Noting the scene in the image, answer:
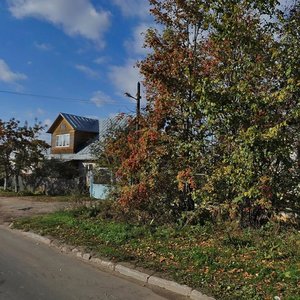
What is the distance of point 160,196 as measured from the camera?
12992 millimetres

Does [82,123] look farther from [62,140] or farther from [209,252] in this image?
[209,252]

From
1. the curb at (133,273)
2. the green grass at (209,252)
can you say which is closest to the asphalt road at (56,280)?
the curb at (133,273)

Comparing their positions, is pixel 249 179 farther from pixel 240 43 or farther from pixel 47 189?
pixel 47 189

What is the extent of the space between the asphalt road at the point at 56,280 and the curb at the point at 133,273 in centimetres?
22

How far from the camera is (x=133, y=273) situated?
312 inches

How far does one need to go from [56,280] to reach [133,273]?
1.43 meters

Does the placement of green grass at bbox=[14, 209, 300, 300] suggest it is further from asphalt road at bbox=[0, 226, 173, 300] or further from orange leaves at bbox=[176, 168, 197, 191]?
orange leaves at bbox=[176, 168, 197, 191]

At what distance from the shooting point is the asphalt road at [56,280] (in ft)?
21.7

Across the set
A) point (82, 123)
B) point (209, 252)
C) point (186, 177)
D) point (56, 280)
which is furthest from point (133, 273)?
point (82, 123)

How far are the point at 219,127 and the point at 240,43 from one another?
200 centimetres

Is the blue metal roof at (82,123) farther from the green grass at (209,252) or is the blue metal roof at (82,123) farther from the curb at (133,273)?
the curb at (133,273)

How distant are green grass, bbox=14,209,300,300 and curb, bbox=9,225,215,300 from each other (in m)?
0.19

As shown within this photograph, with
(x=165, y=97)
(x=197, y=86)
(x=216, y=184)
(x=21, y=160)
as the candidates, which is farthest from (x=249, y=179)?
(x=21, y=160)

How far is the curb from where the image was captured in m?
6.75
